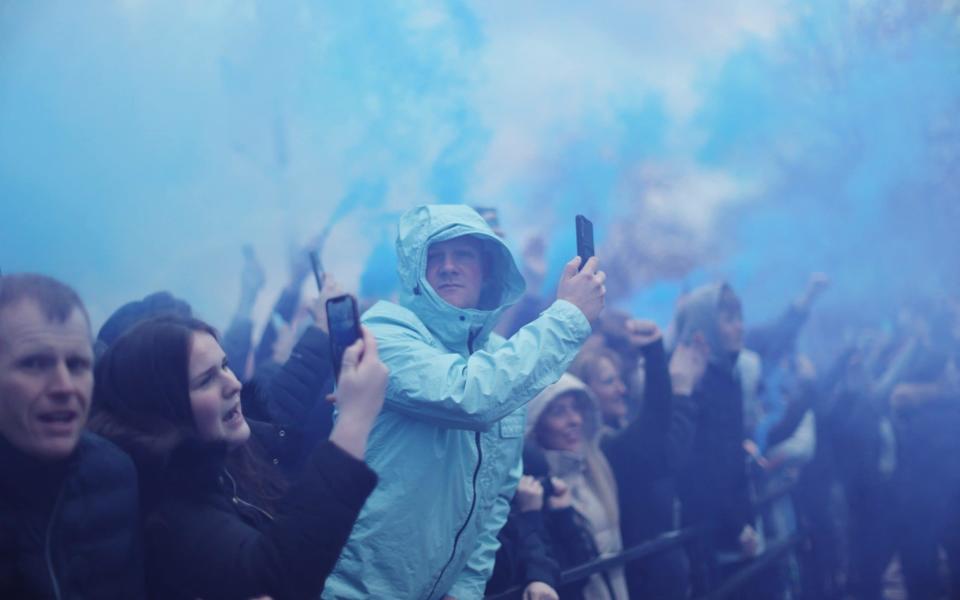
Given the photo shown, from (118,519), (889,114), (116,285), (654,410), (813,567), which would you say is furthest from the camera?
(889,114)

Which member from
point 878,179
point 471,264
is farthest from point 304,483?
point 878,179

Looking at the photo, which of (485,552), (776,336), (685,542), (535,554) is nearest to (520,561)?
(535,554)

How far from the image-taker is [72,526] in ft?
4.83

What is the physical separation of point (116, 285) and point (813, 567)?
14.1ft

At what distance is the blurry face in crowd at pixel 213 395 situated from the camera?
178 cm

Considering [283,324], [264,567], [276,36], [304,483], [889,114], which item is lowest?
[264,567]

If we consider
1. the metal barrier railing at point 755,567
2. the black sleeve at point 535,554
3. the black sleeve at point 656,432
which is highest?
the black sleeve at point 656,432

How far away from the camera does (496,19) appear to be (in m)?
5.98

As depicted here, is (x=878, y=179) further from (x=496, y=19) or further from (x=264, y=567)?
(x=264, y=567)

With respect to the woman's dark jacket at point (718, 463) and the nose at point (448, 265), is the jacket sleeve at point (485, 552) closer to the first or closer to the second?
the nose at point (448, 265)

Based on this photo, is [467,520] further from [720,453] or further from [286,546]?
[720,453]

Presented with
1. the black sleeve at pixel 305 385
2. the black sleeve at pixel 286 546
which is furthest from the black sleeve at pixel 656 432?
the black sleeve at pixel 286 546

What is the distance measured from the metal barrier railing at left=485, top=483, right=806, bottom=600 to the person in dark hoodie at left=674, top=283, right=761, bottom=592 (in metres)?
0.13

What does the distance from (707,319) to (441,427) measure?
2.36 meters
